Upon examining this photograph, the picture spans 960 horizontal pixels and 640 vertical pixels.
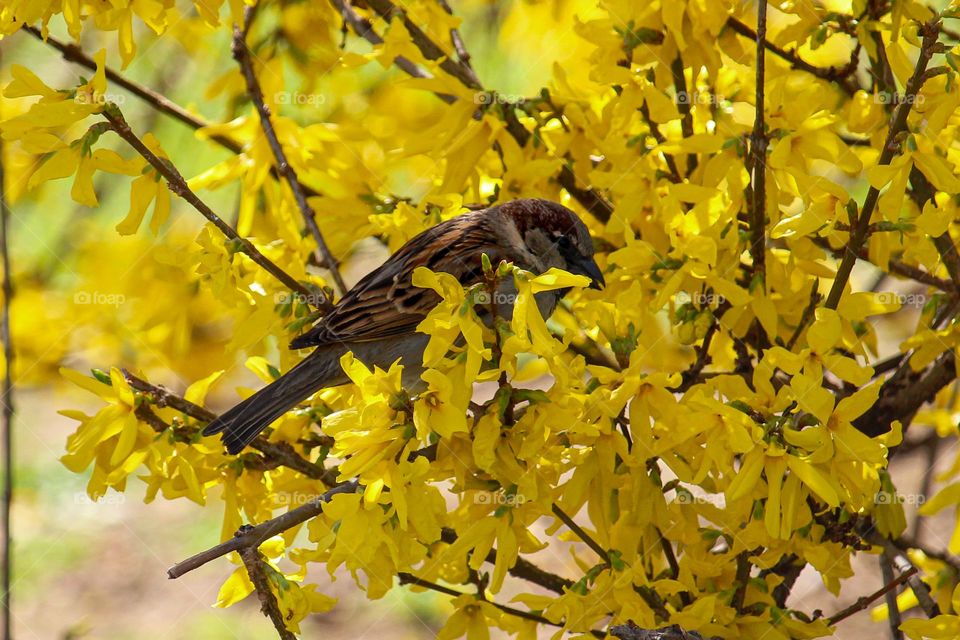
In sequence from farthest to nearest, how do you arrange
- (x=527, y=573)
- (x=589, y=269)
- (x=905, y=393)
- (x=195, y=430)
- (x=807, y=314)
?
(x=589, y=269)
(x=905, y=393)
(x=527, y=573)
(x=807, y=314)
(x=195, y=430)

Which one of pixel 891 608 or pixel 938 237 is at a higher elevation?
pixel 938 237

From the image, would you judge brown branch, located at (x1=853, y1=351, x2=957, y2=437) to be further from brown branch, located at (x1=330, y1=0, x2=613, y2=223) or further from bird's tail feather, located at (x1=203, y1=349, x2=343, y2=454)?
bird's tail feather, located at (x1=203, y1=349, x2=343, y2=454)

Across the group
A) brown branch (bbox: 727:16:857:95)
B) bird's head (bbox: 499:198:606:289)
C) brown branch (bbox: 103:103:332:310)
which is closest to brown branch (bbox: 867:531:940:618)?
bird's head (bbox: 499:198:606:289)

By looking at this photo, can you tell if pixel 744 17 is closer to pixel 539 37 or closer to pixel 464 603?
pixel 539 37

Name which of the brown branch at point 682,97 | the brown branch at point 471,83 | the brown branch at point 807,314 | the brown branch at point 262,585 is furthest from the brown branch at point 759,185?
the brown branch at point 262,585

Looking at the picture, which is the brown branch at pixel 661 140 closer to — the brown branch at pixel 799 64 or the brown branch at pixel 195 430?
the brown branch at pixel 799 64

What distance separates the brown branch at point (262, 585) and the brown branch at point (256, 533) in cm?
2

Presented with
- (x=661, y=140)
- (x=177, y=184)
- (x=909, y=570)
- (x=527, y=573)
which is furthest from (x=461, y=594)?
(x=661, y=140)

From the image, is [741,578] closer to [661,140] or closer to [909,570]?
[909,570]

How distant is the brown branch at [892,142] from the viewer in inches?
65.0

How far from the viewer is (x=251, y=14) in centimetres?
280

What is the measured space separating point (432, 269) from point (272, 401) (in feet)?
2.02

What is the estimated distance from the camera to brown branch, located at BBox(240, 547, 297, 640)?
Result: 5.42 ft

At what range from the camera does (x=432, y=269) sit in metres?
2.63
